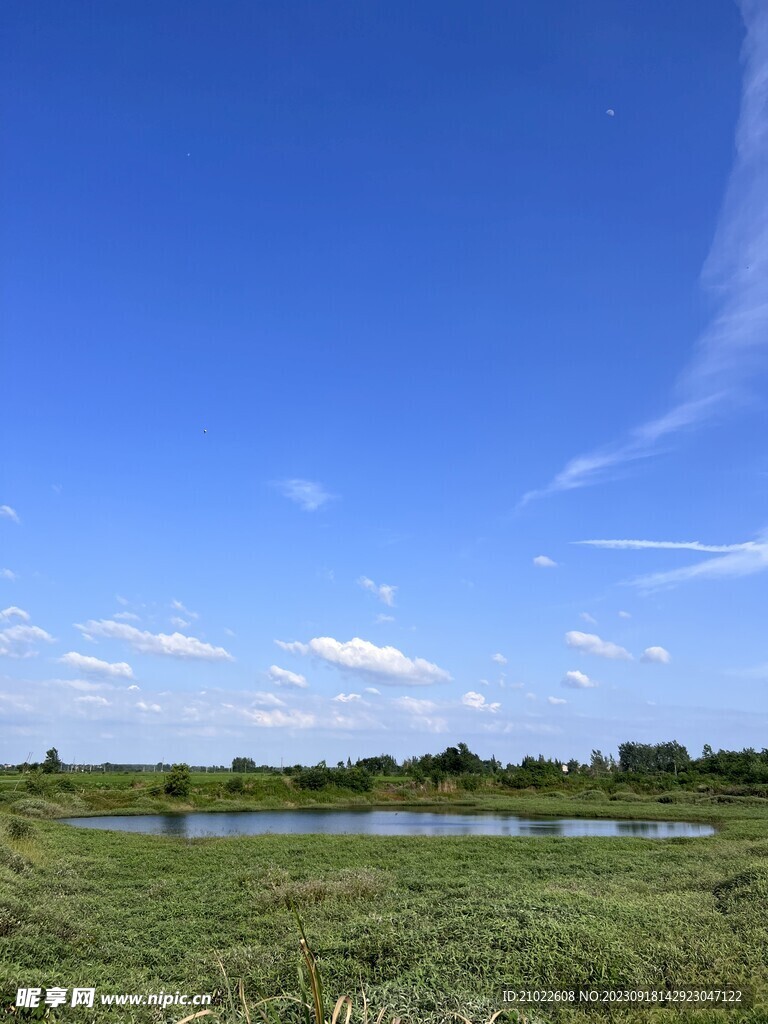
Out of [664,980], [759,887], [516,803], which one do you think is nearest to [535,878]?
[759,887]

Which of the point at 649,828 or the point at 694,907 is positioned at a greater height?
the point at 694,907

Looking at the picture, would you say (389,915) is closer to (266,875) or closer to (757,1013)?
(757,1013)

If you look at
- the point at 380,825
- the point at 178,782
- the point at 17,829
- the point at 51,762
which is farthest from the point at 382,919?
the point at 51,762

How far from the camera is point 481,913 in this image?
842cm

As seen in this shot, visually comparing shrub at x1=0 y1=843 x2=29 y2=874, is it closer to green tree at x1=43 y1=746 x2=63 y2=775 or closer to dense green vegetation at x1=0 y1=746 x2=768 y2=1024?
dense green vegetation at x1=0 y1=746 x2=768 y2=1024

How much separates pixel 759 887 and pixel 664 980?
4.50m

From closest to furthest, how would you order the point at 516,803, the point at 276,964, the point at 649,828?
the point at 276,964
the point at 649,828
the point at 516,803

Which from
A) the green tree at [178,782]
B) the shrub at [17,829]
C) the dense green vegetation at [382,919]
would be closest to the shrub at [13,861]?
the dense green vegetation at [382,919]

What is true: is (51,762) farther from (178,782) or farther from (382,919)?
(382,919)

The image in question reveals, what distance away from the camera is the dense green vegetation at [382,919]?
628cm

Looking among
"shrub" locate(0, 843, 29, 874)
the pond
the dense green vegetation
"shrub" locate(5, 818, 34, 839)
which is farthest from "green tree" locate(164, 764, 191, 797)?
"shrub" locate(0, 843, 29, 874)

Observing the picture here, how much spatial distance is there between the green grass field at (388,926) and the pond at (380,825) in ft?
44.2

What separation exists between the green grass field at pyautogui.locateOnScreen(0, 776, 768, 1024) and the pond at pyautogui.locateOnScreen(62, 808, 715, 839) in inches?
530

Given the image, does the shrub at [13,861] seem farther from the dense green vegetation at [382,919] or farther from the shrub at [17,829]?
the shrub at [17,829]
